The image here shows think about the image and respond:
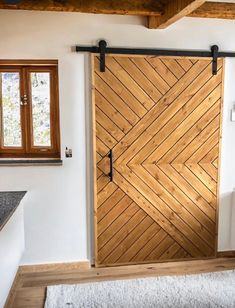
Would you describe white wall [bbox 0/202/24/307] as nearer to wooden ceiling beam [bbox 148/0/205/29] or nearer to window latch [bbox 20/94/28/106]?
window latch [bbox 20/94/28/106]

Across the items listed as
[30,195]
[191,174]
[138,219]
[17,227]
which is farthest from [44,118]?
[191,174]

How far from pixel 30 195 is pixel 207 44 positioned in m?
2.18

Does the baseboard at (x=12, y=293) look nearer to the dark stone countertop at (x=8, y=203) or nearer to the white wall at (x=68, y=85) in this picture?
the white wall at (x=68, y=85)

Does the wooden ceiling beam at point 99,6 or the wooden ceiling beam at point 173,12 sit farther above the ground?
the wooden ceiling beam at point 99,6

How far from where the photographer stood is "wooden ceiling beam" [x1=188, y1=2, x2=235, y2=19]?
2.93m

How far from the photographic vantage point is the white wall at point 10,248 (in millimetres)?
2182

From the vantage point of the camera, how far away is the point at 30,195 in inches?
119

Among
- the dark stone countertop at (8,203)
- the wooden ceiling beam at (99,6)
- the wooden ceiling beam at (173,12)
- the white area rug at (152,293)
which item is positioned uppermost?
the wooden ceiling beam at (99,6)

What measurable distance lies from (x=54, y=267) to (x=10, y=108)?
155 centimetres

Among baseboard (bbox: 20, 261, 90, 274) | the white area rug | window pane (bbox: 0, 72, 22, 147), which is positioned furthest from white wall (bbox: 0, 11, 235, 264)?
the white area rug

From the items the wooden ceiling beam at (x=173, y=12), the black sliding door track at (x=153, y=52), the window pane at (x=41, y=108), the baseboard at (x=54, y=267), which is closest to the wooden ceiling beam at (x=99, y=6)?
the wooden ceiling beam at (x=173, y=12)

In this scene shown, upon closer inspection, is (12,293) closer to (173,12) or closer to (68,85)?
(68,85)

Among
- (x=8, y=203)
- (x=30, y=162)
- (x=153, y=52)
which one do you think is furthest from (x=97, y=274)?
(x=153, y=52)

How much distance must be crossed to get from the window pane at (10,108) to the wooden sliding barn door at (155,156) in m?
0.74
